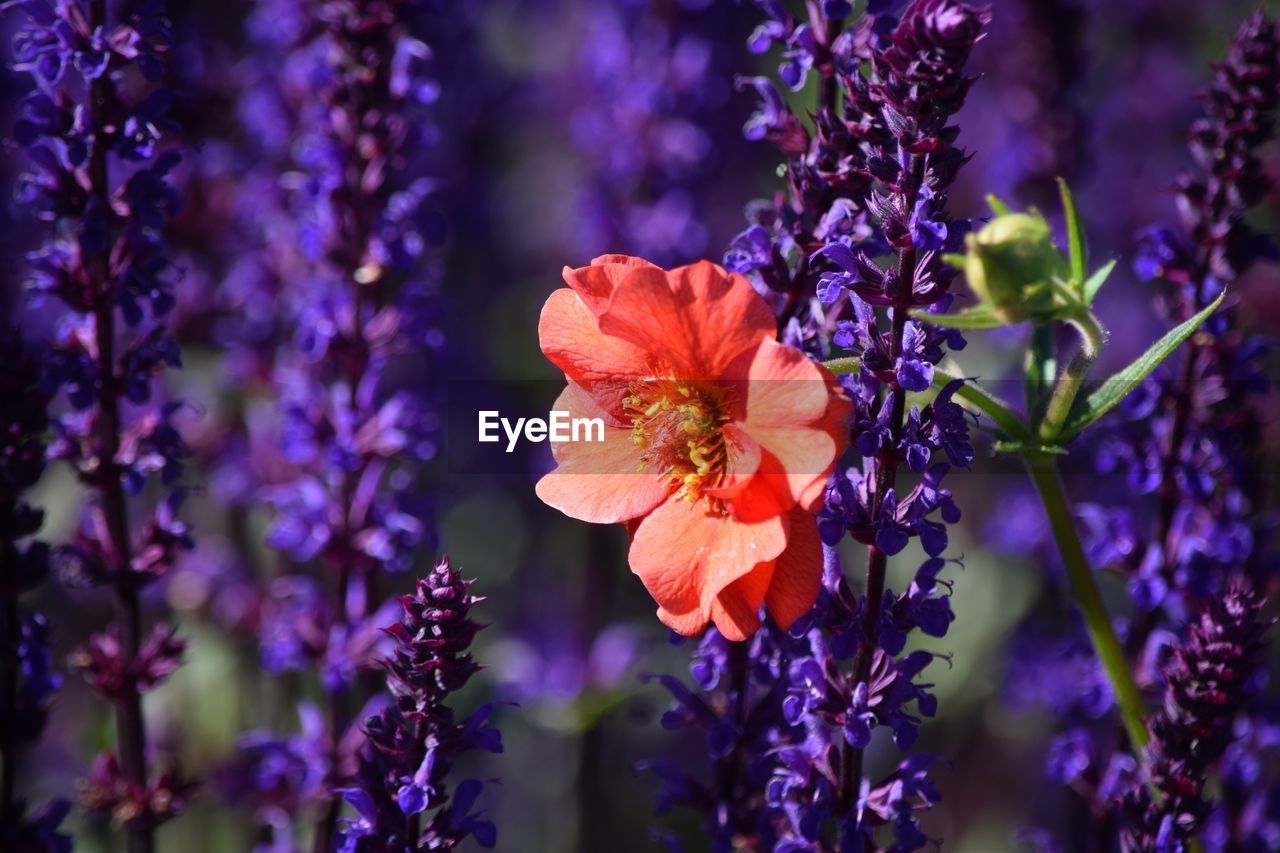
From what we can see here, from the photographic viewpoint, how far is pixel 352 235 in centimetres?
322

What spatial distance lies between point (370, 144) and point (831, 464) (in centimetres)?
178

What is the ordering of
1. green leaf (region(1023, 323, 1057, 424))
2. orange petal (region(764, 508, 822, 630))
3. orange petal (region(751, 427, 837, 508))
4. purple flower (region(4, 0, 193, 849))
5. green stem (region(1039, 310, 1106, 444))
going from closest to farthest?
orange petal (region(751, 427, 837, 508))
orange petal (region(764, 508, 822, 630))
green stem (region(1039, 310, 1106, 444))
green leaf (region(1023, 323, 1057, 424))
purple flower (region(4, 0, 193, 849))

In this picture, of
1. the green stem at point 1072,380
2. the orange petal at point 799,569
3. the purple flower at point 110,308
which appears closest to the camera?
the orange petal at point 799,569

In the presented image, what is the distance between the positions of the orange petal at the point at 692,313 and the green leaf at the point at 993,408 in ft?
1.07

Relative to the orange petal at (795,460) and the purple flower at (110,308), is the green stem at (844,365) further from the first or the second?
the purple flower at (110,308)

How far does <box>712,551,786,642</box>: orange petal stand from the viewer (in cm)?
198

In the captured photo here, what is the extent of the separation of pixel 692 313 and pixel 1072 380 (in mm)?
665

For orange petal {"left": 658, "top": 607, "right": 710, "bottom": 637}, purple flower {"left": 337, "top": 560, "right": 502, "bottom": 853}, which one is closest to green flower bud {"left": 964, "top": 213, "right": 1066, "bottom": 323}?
orange petal {"left": 658, "top": 607, "right": 710, "bottom": 637}

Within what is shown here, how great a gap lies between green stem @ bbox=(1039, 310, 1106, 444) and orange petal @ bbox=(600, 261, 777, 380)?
0.53m

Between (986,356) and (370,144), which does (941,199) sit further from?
(986,356)

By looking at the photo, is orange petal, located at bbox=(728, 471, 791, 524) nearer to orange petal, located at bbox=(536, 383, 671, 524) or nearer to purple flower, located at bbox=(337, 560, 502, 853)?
orange petal, located at bbox=(536, 383, 671, 524)

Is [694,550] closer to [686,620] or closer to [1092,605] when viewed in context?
[686,620]

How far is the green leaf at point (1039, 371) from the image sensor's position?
7.38 feet

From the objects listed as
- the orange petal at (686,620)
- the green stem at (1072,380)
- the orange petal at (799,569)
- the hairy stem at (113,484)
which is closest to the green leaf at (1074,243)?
the green stem at (1072,380)
